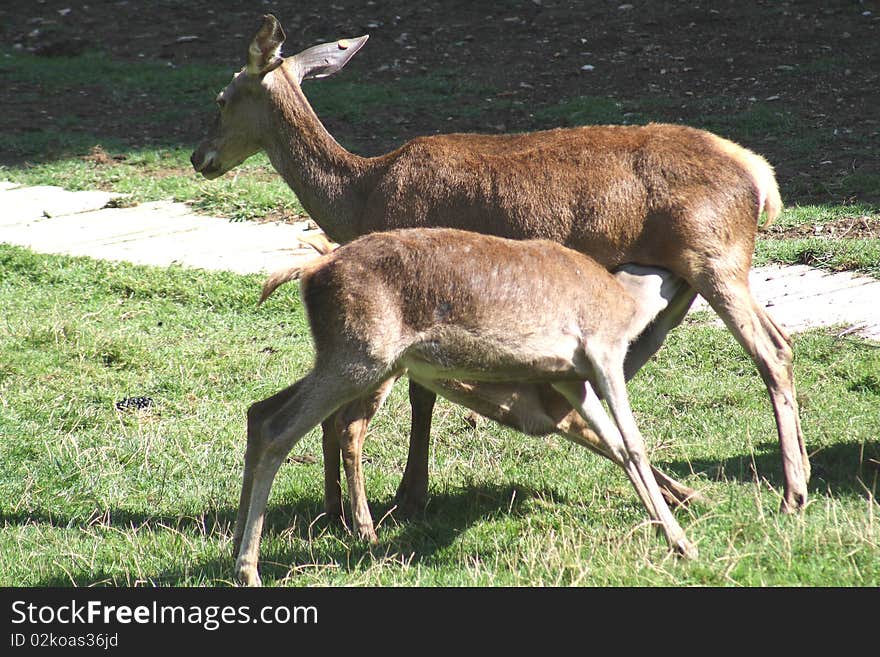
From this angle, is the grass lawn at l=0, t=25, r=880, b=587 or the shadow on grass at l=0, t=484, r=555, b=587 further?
the shadow on grass at l=0, t=484, r=555, b=587

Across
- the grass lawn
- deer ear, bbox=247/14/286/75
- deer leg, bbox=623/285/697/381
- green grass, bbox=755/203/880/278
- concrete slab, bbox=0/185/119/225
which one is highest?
deer ear, bbox=247/14/286/75

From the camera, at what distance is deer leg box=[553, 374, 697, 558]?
14.9 feet

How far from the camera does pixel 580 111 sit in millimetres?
12492

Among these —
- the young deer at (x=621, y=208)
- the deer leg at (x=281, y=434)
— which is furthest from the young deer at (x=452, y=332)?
the young deer at (x=621, y=208)

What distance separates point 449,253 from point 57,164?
8906 millimetres

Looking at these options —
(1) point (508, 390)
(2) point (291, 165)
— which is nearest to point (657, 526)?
(1) point (508, 390)

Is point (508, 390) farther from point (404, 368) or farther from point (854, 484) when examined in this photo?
point (854, 484)

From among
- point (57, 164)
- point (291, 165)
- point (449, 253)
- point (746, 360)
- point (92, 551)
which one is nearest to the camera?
point (449, 253)

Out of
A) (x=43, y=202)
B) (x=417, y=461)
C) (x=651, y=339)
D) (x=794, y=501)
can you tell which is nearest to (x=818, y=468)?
(x=794, y=501)

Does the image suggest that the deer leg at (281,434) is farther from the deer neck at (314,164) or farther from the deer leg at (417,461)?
the deer neck at (314,164)

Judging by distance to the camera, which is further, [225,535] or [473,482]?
[473,482]

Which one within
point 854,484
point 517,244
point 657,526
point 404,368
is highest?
point 517,244

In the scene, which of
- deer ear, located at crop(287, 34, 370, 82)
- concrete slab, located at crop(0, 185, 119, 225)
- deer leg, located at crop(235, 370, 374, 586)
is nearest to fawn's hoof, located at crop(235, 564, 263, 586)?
deer leg, located at crop(235, 370, 374, 586)

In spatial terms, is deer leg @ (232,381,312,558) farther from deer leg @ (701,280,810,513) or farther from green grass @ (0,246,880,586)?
deer leg @ (701,280,810,513)
